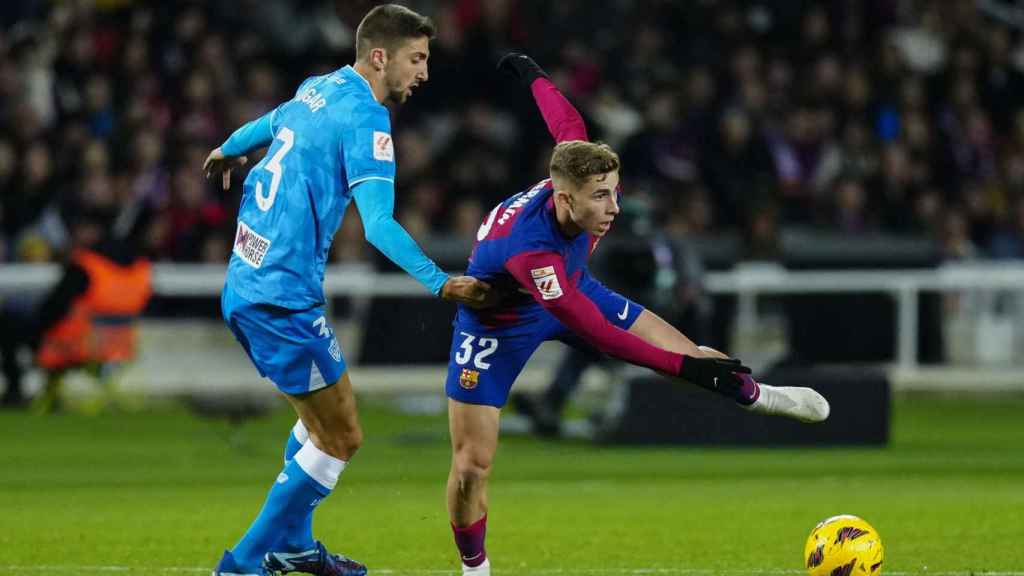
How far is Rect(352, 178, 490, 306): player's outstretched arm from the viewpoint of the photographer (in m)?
7.18

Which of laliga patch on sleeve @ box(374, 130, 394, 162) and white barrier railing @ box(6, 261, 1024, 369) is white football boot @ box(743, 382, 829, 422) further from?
white barrier railing @ box(6, 261, 1024, 369)

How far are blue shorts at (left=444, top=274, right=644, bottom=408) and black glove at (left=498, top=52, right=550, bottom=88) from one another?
3.73ft

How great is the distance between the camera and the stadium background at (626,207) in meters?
13.5

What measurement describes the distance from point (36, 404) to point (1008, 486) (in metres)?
8.81

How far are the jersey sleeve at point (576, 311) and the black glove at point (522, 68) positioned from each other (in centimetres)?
127

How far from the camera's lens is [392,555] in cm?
938

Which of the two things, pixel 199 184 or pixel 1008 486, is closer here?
pixel 1008 486

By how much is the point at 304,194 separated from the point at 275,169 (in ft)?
0.58

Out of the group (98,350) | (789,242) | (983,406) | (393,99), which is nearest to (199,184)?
(98,350)

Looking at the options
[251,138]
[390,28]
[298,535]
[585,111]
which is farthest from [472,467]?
[585,111]

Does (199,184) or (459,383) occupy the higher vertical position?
(199,184)

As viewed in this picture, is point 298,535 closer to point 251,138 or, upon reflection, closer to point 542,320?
point 542,320

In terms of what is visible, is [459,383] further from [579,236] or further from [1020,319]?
[1020,319]

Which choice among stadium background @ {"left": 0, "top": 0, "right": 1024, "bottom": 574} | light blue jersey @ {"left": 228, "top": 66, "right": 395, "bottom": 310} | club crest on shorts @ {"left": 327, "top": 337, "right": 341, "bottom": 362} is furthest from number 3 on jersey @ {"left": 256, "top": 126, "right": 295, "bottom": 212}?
stadium background @ {"left": 0, "top": 0, "right": 1024, "bottom": 574}
